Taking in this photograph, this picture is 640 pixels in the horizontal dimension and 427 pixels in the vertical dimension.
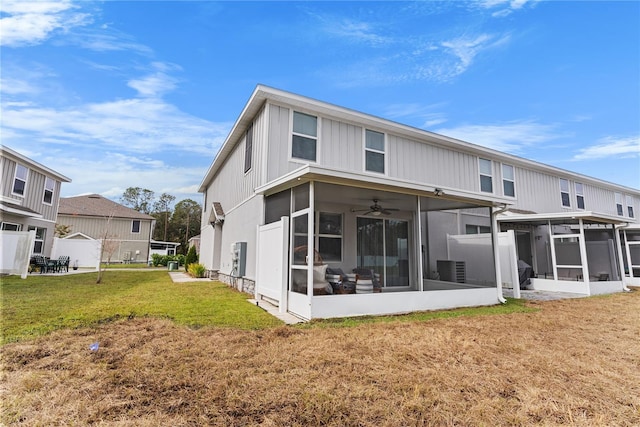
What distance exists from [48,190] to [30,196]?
1464 mm

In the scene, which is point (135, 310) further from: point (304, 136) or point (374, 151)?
point (374, 151)

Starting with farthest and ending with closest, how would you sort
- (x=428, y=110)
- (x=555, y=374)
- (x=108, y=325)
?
(x=428, y=110)
(x=108, y=325)
(x=555, y=374)

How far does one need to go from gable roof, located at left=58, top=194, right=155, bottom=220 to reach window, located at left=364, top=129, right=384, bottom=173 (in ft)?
79.2

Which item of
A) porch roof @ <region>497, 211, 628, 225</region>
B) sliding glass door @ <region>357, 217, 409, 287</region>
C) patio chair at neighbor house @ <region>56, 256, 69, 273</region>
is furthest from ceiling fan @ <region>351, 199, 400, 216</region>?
patio chair at neighbor house @ <region>56, 256, 69, 273</region>

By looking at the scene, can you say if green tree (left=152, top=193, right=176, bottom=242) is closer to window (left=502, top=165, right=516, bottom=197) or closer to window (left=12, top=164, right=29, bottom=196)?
window (left=12, top=164, right=29, bottom=196)

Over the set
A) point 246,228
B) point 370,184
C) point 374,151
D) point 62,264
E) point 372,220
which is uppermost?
point 374,151

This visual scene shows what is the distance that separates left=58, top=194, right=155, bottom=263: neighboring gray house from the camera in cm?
2547

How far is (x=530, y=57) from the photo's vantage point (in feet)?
32.6

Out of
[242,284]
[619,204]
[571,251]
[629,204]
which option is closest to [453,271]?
[571,251]

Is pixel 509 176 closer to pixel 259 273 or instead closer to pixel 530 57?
pixel 530 57

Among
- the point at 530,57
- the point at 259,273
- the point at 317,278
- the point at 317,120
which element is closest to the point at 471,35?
the point at 530,57

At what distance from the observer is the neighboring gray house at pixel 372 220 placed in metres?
6.06

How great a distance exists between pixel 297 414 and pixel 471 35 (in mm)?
10894

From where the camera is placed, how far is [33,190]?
15.3 m
